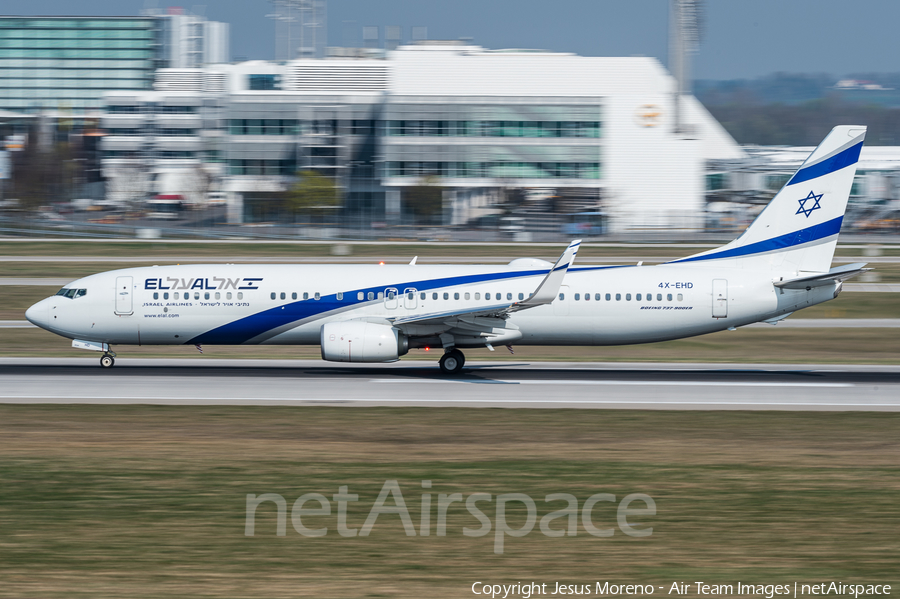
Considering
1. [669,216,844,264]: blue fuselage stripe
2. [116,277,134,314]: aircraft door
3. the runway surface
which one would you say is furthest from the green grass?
[669,216,844,264]: blue fuselage stripe

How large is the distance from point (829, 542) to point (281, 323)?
21508mm

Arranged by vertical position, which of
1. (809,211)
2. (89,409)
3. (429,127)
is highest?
(429,127)

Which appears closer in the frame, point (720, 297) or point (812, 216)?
point (720, 297)

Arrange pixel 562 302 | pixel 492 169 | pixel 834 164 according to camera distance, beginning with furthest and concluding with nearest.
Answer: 1. pixel 492 169
2. pixel 834 164
3. pixel 562 302

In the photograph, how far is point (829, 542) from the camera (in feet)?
48.2

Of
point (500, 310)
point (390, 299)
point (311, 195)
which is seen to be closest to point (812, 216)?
point (500, 310)

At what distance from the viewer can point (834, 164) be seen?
3350cm

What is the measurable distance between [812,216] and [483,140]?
97.7 metres

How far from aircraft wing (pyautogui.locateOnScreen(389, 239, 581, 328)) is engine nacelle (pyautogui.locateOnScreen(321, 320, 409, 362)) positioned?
3.00 ft

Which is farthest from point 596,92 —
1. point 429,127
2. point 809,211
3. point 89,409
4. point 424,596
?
point 424,596

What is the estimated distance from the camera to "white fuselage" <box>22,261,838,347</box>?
3238cm

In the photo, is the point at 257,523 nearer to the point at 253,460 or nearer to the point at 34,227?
the point at 253,460
